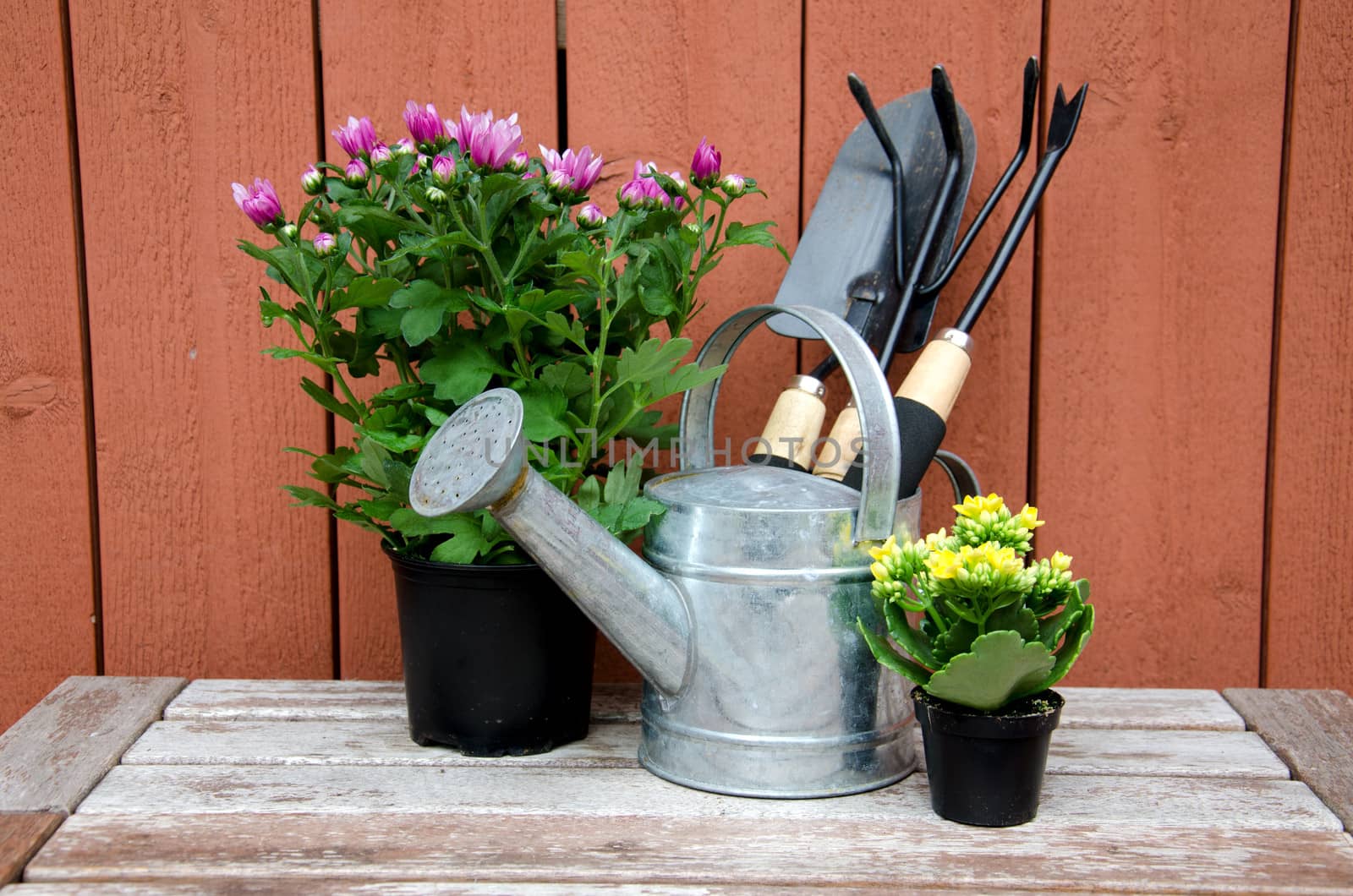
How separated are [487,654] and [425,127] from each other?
38 cm

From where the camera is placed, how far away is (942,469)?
1070 mm

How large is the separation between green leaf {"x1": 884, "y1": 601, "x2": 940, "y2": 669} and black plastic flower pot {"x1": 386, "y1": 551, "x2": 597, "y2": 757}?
0.24m

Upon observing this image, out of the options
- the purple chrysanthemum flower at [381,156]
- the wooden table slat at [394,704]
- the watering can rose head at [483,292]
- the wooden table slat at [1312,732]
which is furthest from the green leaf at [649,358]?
the wooden table slat at [1312,732]

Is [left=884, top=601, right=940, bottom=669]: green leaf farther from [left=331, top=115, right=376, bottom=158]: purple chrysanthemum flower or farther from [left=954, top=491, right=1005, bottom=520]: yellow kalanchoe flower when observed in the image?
[left=331, top=115, right=376, bottom=158]: purple chrysanthemum flower

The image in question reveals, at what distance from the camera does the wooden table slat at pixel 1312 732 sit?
0.79 m

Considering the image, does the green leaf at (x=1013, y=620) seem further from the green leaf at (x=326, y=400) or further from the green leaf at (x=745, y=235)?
the green leaf at (x=326, y=400)

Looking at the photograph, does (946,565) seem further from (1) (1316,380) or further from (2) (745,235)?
(1) (1316,380)

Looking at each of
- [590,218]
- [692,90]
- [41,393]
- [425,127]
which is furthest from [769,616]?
[41,393]

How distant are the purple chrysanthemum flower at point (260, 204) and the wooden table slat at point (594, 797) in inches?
15.8

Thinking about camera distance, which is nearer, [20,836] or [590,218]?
[20,836]

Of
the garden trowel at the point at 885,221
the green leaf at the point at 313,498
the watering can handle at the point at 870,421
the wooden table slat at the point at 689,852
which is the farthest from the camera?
the garden trowel at the point at 885,221

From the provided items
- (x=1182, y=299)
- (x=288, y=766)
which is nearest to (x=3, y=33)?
(x=288, y=766)

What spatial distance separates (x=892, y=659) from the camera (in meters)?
0.75

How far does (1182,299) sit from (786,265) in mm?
372
